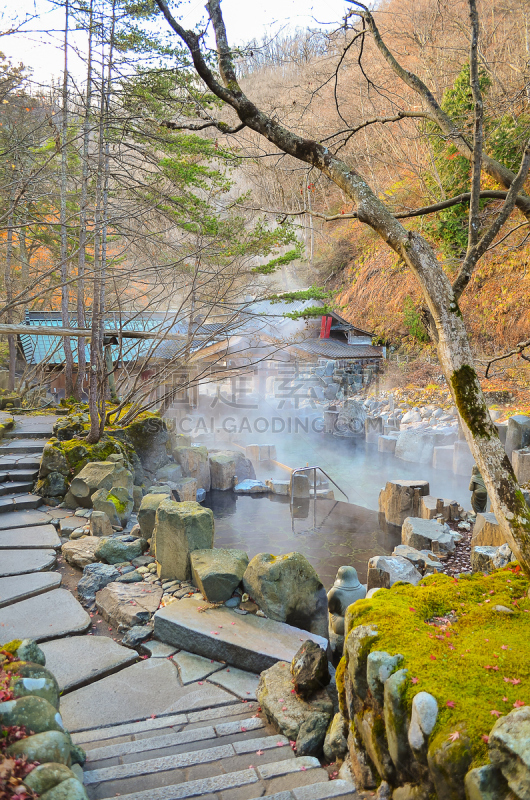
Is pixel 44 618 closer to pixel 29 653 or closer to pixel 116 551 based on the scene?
pixel 116 551

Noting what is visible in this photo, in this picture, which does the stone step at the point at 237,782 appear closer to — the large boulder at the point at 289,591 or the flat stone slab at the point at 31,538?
the large boulder at the point at 289,591

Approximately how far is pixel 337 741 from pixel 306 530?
6903mm

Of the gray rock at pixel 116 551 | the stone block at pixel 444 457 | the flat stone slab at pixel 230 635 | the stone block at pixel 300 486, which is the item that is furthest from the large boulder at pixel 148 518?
the stone block at pixel 444 457

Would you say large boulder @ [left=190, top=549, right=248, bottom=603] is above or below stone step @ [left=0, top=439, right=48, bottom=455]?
below

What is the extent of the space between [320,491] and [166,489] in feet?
14.0

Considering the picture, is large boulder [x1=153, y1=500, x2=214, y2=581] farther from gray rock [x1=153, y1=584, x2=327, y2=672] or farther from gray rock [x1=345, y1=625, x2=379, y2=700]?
gray rock [x1=345, y1=625, x2=379, y2=700]

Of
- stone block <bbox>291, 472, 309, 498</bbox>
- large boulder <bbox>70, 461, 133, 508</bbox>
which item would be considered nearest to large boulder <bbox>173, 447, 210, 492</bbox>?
stone block <bbox>291, 472, 309, 498</bbox>

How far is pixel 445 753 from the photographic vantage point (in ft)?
5.10

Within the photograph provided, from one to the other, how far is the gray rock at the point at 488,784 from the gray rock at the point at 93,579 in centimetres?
363

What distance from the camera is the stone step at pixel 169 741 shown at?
2.38 meters

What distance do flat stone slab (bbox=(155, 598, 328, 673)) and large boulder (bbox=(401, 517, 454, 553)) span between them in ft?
13.2

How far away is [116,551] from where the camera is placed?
488 centimetres

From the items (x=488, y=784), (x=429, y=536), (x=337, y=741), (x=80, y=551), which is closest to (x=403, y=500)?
(x=429, y=536)

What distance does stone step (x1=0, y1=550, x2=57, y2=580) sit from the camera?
4469 mm
